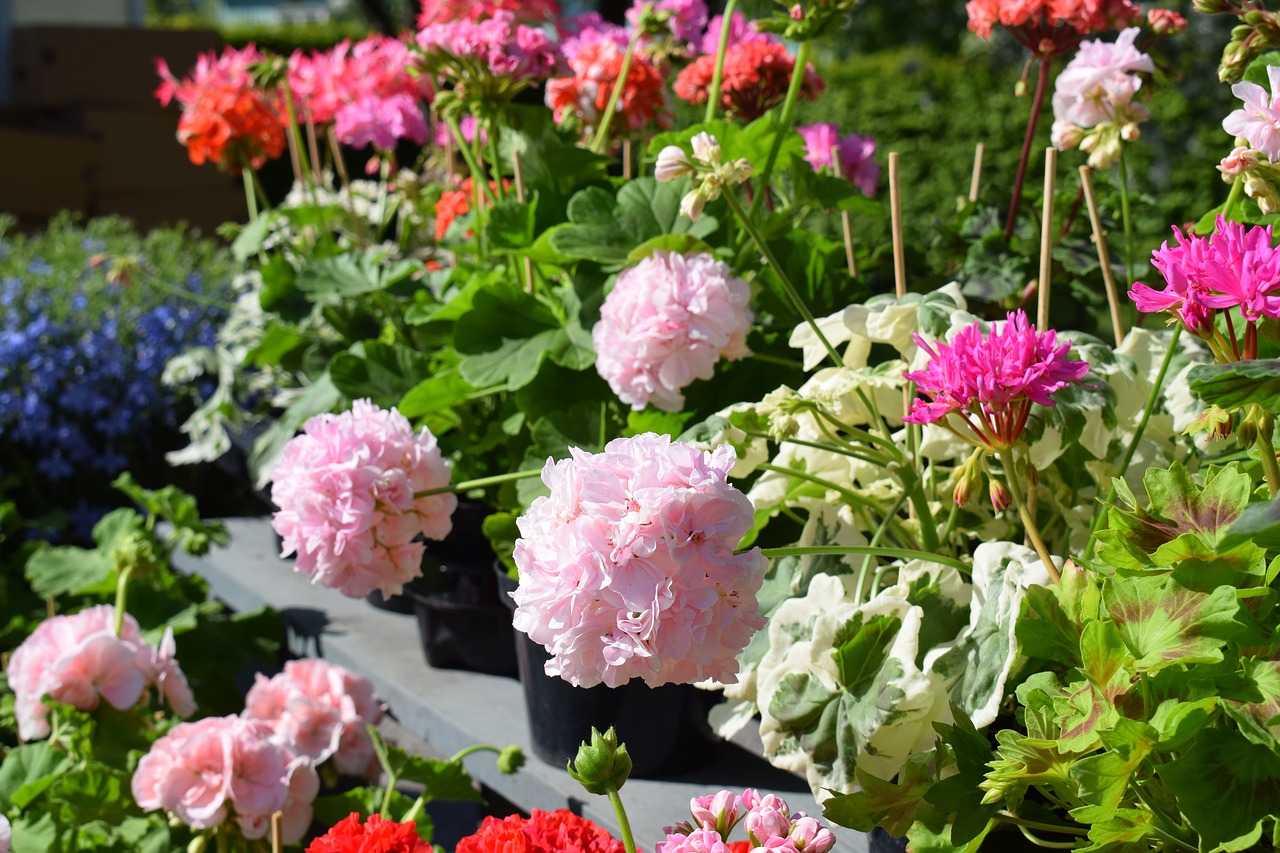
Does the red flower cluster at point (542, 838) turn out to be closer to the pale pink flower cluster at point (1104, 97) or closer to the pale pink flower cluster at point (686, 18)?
the pale pink flower cluster at point (1104, 97)

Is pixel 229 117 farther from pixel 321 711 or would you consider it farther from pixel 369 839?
pixel 369 839

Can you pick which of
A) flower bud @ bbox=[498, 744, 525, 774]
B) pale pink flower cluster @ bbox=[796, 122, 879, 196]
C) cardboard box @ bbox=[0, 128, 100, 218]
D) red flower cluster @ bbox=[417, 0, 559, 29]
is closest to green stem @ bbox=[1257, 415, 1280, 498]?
flower bud @ bbox=[498, 744, 525, 774]

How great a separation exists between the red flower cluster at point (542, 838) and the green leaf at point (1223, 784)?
0.31 m

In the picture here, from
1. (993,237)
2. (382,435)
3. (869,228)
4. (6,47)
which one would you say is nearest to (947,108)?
(869,228)

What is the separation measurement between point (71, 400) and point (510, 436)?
67.4 inches

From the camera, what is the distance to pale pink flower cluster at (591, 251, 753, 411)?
3.50 ft

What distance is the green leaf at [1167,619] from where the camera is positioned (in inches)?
23.1

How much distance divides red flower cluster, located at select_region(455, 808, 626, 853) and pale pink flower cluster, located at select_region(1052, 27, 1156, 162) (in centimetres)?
70

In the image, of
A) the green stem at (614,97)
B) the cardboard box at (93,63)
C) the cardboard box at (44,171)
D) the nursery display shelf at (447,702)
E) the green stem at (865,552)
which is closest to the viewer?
the green stem at (865,552)

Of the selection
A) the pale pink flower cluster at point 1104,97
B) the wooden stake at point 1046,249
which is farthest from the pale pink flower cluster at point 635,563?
the pale pink flower cluster at point 1104,97

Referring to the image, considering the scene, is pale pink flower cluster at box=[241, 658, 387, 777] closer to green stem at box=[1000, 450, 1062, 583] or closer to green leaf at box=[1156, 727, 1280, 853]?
green stem at box=[1000, 450, 1062, 583]

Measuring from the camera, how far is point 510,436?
1.42m

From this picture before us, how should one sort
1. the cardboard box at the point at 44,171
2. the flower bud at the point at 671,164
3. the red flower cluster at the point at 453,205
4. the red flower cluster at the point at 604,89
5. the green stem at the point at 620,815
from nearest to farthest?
the green stem at the point at 620,815 < the flower bud at the point at 671,164 < the red flower cluster at the point at 604,89 < the red flower cluster at the point at 453,205 < the cardboard box at the point at 44,171

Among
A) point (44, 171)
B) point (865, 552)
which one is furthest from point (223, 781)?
point (44, 171)
